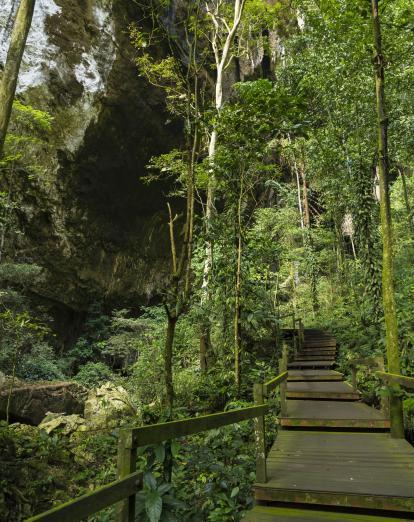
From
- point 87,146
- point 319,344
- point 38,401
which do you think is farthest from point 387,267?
point 87,146

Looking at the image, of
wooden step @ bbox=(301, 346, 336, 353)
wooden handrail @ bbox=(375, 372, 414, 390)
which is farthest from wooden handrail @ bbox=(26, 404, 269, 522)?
wooden step @ bbox=(301, 346, 336, 353)

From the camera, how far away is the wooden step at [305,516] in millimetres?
3143

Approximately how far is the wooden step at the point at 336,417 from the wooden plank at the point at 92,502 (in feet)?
14.0

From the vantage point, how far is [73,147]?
56.5 feet

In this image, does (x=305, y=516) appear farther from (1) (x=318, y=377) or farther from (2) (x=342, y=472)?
(1) (x=318, y=377)

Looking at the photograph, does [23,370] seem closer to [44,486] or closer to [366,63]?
[44,486]

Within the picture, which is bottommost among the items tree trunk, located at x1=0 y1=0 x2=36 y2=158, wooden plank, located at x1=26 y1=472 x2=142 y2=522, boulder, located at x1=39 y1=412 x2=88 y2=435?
boulder, located at x1=39 y1=412 x2=88 y2=435

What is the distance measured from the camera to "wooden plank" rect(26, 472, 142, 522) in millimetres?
1433

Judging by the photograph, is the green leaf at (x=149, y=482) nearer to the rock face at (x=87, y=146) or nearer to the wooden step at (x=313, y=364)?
the wooden step at (x=313, y=364)

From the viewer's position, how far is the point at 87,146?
1769 cm

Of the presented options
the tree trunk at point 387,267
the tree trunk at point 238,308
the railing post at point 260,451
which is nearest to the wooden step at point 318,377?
the tree trunk at point 238,308

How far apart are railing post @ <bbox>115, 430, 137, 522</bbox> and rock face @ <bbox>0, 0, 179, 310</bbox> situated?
15.8m

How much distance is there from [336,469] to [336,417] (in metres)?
1.99

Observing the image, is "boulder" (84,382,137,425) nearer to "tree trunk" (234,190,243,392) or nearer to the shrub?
"tree trunk" (234,190,243,392)
